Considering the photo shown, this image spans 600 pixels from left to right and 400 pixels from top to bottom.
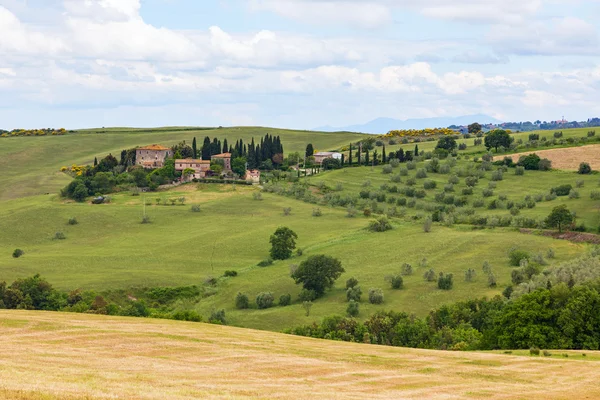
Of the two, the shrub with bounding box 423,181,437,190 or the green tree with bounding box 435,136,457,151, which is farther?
the green tree with bounding box 435,136,457,151

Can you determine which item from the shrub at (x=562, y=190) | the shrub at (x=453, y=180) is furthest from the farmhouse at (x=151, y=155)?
the shrub at (x=562, y=190)

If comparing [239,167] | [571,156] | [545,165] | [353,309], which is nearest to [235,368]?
[353,309]

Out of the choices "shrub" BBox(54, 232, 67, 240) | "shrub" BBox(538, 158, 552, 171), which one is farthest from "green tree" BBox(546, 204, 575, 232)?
"shrub" BBox(54, 232, 67, 240)

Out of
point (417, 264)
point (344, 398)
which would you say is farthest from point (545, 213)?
point (344, 398)

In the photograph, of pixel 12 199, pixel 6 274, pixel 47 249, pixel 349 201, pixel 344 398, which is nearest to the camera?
pixel 344 398

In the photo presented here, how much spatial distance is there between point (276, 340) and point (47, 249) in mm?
71849

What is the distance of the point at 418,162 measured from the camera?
6540 inches

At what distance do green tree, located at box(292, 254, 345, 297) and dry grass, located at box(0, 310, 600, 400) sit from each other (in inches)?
1554

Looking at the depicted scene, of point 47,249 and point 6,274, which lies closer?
point 6,274

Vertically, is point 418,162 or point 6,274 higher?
point 418,162

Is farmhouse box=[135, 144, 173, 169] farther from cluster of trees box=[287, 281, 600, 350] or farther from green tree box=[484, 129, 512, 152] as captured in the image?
cluster of trees box=[287, 281, 600, 350]

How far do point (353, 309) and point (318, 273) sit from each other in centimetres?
1038

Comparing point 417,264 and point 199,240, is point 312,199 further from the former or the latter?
point 417,264

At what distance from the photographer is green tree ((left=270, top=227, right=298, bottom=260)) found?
106375 mm
